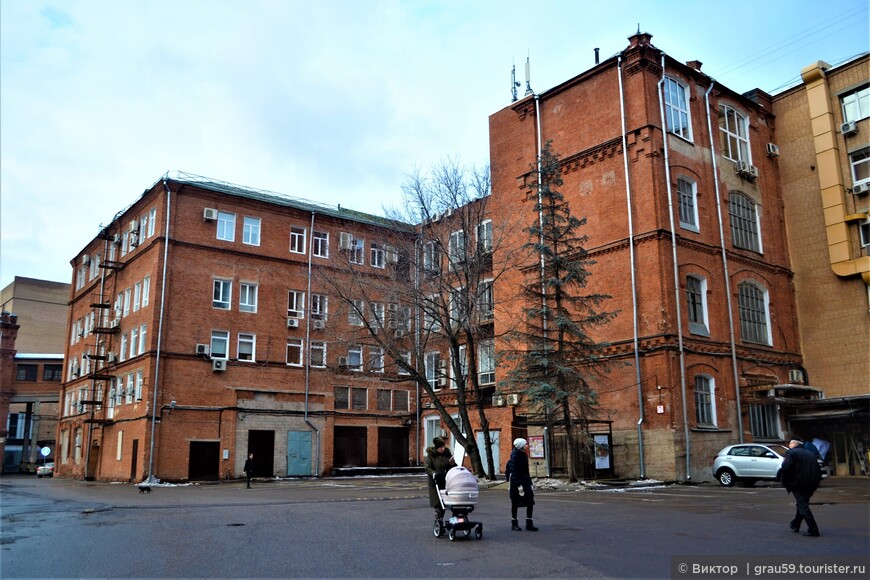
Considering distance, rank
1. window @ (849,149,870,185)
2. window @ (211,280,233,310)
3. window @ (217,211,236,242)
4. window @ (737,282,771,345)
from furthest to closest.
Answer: window @ (217,211,236,242) → window @ (211,280,233,310) → window @ (849,149,870,185) → window @ (737,282,771,345)

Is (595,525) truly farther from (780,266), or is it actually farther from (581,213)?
(780,266)

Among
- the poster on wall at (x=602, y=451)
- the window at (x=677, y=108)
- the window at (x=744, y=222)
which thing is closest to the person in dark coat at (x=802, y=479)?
the poster on wall at (x=602, y=451)

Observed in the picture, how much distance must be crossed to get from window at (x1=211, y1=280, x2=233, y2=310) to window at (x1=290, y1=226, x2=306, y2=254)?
15.0 feet

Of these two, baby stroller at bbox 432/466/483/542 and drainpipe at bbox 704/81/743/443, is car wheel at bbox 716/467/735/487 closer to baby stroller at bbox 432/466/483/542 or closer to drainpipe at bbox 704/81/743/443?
drainpipe at bbox 704/81/743/443

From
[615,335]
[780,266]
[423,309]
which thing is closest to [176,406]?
[423,309]

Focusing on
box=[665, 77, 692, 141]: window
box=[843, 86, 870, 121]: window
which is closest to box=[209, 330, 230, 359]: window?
box=[665, 77, 692, 141]: window

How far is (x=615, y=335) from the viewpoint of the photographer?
2878cm

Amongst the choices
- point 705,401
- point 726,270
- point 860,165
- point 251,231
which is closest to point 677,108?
point 726,270

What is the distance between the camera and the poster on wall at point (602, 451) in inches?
1030

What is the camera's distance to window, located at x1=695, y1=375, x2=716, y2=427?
90.8ft

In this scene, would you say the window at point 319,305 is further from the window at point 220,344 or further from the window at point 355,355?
the window at point 220,344

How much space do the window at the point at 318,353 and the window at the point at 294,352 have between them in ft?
2.49

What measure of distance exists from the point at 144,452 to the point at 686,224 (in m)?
26.9

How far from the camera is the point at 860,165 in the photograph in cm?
3198
